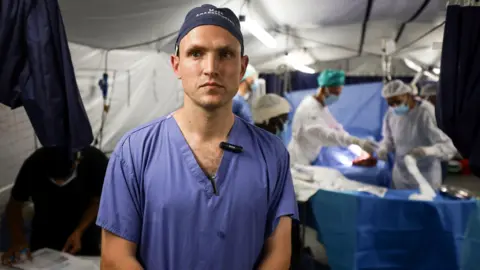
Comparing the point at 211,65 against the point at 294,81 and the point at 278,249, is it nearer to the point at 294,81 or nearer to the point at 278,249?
the point at 278,249

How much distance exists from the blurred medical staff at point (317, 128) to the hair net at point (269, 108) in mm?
685

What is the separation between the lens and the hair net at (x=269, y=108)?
2.79 meters

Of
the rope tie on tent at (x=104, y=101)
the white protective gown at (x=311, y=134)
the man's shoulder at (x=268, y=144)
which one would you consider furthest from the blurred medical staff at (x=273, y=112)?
the man's shoulder at (x=268, y=144)

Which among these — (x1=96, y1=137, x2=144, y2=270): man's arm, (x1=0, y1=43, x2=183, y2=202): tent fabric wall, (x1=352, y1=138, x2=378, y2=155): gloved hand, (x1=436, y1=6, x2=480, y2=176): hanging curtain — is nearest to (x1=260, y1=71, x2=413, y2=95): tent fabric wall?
(x1=0, y1=43, x2=183, y2=202): tent fabric wall

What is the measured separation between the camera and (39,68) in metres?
1.24

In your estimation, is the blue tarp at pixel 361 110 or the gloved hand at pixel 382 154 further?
the blue tarp at pixel 361 110

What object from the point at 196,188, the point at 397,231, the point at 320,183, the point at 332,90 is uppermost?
the point at 332,90

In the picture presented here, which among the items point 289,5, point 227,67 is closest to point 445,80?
point 227,67

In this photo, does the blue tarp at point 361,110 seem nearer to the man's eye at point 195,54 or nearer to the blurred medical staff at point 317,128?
the blurred medical staff at point 317,128

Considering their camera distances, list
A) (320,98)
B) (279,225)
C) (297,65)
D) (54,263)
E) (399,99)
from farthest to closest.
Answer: (297,65)
(320,98)
(399,99)
(54,263)
(279,225)

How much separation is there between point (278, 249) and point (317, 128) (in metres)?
2.50

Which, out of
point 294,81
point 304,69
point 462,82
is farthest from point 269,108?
point 294,81

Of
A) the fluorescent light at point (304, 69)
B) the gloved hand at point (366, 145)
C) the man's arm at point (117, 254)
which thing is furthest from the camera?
the fluorescent light at point (304, 69)

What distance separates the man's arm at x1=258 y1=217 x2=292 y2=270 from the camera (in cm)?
103
